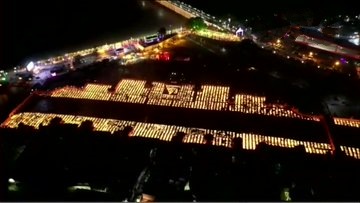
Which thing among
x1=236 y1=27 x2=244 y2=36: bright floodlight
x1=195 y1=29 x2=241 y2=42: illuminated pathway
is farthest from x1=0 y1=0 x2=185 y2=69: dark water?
x1=236 y1=27 x2=244 y2=36: bright floodlight

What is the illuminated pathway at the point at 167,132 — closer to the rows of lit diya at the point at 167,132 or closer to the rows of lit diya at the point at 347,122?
the rows of lit diya at the point at 167,132

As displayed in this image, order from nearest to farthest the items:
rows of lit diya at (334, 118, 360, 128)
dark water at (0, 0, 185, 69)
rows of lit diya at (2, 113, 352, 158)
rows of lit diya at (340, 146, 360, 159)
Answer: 1. rows of lit diya at (340, 146, 360, 159)
2. rows of lit diya at (2, 113, 352, 158)
3. rows of lit diya at (334, 118, 360, 128)
4. dark water at (0, 0, 185, 69)

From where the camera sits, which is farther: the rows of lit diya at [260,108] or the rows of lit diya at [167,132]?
the rows of lit diya at [260,108]

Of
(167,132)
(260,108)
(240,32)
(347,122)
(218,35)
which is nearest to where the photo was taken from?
(167,132)

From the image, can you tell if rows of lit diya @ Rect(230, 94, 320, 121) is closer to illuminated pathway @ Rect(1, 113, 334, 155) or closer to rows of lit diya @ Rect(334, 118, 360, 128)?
rows of lit diya @ Rect(334, 118, 360, 128)

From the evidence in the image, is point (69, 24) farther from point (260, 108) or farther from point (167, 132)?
point (260, 108)

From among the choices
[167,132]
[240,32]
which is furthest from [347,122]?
[240,32]

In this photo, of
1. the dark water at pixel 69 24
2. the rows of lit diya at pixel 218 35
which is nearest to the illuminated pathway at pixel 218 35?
the rows of lit diya at pixel 218 35
